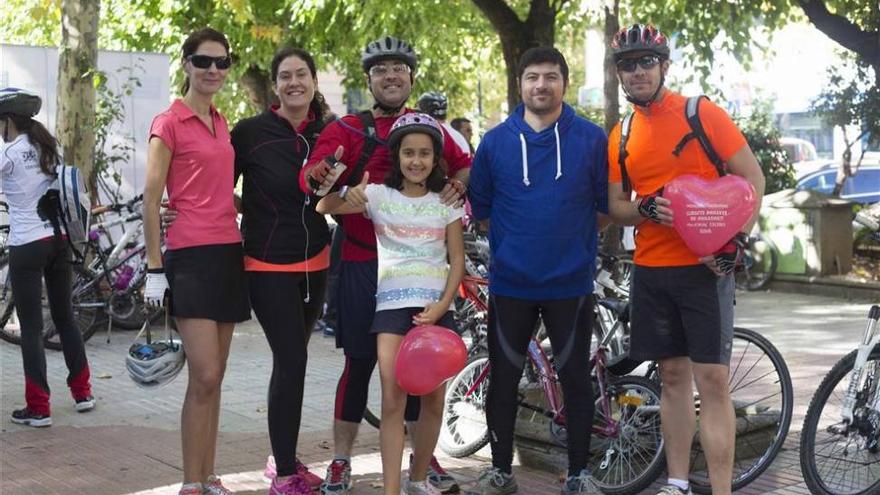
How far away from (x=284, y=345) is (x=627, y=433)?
1.64 meters

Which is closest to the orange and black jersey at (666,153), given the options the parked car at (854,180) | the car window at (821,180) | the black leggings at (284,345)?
the black leggings at (284,345)

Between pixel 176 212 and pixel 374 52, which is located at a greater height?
pixel 374 52

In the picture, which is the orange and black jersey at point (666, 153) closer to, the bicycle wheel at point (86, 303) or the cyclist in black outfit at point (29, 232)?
the cyclist in black outfit at point (29, 232)

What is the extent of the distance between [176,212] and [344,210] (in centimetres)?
72

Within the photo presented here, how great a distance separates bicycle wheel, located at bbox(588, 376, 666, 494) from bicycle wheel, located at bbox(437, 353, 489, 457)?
83cm

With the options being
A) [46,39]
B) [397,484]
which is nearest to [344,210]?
[397,484]

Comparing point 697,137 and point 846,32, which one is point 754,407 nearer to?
point 697,137

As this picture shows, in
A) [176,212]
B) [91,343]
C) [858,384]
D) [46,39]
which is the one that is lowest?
[91,343]

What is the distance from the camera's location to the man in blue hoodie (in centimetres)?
500

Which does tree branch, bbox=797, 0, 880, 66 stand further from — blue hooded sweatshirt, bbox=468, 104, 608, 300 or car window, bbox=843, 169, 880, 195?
blue hooded sweatshirt, bbox=468, 104, 608, 300

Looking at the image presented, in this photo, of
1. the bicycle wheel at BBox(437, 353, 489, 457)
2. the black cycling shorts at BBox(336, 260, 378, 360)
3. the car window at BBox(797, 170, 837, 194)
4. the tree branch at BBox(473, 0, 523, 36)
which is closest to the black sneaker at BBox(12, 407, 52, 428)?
the bicycle wheel at BBox(437, 353, 489, 457)

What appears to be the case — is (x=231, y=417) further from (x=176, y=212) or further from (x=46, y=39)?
(x=46, y=39)

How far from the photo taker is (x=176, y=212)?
505cm

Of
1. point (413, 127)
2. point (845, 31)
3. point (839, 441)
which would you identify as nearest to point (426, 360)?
point (413, 127)
